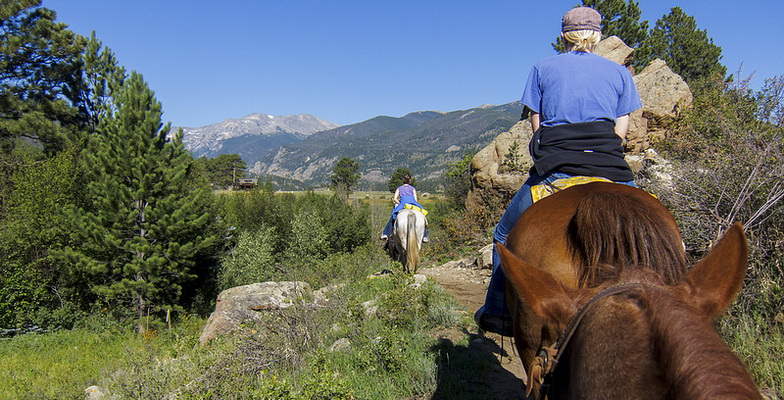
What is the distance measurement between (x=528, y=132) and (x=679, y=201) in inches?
436

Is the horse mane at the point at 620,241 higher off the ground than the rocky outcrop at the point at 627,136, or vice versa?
the rocky outcrop at the point at 627,136

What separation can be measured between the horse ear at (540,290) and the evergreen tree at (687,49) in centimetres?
3018

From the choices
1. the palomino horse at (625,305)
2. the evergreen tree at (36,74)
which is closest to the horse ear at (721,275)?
the palomino horse at (625,305)

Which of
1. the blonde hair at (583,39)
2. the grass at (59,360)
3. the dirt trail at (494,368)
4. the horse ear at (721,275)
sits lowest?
the grass at (59,360)

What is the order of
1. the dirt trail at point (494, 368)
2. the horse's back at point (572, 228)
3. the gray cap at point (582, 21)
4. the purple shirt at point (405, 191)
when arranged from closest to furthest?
the horse's back at point (572, 228), the gray cap at point (582, 21), the dirt trail at point (494, 368), the purple shirt at point (405, 191)

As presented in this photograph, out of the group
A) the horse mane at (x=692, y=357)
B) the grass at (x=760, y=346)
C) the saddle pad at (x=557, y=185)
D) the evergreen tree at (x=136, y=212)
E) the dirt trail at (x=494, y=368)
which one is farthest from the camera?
the evergreen tree at (x=136, y=212)

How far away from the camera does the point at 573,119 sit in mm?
2314

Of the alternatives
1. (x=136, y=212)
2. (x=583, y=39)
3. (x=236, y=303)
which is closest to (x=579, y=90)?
(x=583, y=39)

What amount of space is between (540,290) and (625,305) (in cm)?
32

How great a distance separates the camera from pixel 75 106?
26.8m

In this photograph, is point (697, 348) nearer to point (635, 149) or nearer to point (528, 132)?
point (635, 149)

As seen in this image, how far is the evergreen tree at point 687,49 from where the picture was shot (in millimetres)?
26391

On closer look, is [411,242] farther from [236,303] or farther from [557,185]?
[557,185]

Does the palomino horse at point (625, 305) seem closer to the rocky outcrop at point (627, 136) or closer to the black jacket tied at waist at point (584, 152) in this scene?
the black jacket tied at waist at point (584, 152)
